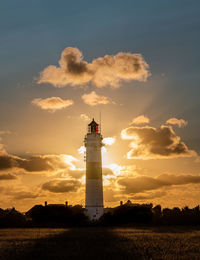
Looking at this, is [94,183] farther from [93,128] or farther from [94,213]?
[93,128]

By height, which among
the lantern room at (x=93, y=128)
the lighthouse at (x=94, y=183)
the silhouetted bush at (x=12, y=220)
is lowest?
the silhouetted bush at (x=12, y=220)

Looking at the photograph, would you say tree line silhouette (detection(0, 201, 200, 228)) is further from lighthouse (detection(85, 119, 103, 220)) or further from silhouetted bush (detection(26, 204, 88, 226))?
lighthouse (detection(85, 119, 103, 220))

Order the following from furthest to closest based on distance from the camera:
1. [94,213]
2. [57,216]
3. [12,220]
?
1. [12,220]
2. [94,213]
3. [57,216]

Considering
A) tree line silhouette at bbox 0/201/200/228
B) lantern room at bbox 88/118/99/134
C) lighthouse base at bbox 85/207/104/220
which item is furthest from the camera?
lantern room at bbox 88/118/99/134

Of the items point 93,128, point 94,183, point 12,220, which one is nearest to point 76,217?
point 94,183

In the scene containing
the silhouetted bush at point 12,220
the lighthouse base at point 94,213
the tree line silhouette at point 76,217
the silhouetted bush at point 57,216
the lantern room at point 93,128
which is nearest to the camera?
the tree line silhouette at point 76,217

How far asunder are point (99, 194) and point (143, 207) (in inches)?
320

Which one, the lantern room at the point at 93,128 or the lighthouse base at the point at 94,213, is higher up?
the lantern room at the point at 93,128

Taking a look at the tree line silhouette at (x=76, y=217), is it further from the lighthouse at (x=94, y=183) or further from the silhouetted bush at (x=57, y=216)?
the lighthouse at (x=94, y=183)

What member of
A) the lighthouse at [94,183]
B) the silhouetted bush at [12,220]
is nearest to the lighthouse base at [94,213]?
the lighthouse at [94,183]

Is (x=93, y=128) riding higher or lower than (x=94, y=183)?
higher

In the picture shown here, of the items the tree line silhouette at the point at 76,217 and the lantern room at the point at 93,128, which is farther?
the lantern room at the point at 93,128

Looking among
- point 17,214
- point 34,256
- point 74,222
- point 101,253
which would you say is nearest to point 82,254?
point 101,253

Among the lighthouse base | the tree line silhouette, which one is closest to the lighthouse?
the lighthouse base
